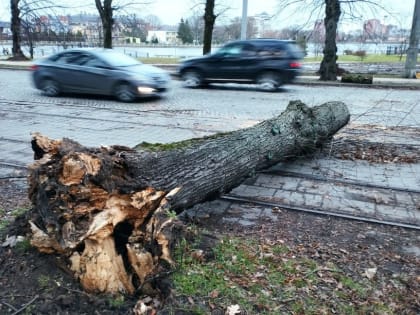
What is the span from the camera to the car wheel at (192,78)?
54.1 ft

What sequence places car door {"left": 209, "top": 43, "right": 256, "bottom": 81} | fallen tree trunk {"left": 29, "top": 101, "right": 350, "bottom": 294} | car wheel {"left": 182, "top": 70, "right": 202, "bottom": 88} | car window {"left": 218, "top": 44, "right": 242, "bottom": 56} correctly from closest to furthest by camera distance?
fallen tree trunk {"left": 29, "top": 101, "right": 350, "bottom": 294} → car door {"left": 209, "top": 43, "right": 256, "bottom": 81} → car window {"left": 218, "top": 44, "right": 242, "bottom": 56} → car wheel {"left": 182, "top": 70, "right": 202, "bottom": 88}

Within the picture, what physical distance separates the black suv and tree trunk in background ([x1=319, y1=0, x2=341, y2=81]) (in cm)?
538

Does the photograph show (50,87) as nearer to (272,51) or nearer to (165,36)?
(272,51)

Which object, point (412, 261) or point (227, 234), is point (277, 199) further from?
point (412, 261)

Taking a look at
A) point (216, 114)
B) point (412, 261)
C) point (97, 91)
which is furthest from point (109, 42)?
point (412, 261)

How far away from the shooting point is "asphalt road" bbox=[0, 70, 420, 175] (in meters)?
8.04

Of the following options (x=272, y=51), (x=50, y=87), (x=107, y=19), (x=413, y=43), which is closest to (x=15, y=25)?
(x=107, y=19)

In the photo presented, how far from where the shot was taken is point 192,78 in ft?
54.4

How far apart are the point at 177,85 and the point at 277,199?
12.9 m

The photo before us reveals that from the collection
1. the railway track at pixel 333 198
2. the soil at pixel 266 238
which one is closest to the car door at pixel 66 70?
the soil at pixel 266 238

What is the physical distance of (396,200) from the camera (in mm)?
5250

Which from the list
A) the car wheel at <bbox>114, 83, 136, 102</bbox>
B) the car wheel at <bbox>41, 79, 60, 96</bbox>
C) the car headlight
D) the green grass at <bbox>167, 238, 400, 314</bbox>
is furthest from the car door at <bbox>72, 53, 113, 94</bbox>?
the green grass at <bbox>167, 238, 400, 314</bbox>

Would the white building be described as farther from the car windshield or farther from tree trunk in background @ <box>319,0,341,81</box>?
the car windshield

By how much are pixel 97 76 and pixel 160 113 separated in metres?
2.97
